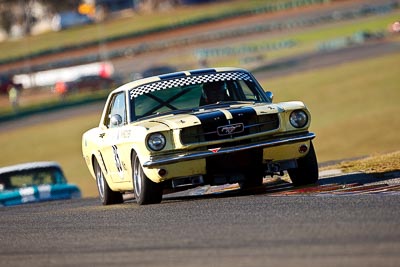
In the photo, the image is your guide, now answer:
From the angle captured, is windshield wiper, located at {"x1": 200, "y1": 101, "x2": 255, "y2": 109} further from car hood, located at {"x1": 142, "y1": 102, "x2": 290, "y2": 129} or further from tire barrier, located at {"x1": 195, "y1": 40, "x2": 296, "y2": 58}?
tire barrier, located at {"x1": 195, "y1": 40, "x2": 296, "y2": 58}

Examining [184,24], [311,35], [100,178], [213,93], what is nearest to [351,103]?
[100,178]

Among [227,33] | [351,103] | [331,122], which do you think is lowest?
[331,122]

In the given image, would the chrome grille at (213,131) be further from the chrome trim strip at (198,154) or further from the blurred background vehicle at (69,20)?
the blurred background vehicle at (69,20)

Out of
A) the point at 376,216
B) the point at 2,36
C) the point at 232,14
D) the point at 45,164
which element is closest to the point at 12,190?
the point at 45,164

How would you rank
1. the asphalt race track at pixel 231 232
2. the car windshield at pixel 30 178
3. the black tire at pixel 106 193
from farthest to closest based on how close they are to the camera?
the car windshield at pixel 30 178, the black tire at pixel 106 193, the asphalt race track at pixel 231 232

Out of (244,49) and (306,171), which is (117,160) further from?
(244,49)

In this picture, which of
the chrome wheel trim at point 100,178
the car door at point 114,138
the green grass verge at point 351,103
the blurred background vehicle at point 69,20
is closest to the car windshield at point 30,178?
the chrome wheel trim at point 100,178

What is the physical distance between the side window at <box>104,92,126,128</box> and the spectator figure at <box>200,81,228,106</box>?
88cm

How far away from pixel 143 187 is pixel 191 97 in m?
1.30

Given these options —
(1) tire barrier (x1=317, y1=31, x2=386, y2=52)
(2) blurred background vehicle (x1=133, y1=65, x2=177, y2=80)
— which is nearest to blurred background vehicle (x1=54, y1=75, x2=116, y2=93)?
(2) blurred background vehicle (x1=133, y1=65, x2=177, y2=80)

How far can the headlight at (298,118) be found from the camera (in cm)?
1144

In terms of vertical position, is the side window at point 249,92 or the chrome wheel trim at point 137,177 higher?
the side window at point 249,92

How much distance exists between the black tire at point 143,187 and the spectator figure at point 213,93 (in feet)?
3.59

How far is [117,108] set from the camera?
12828 mm
